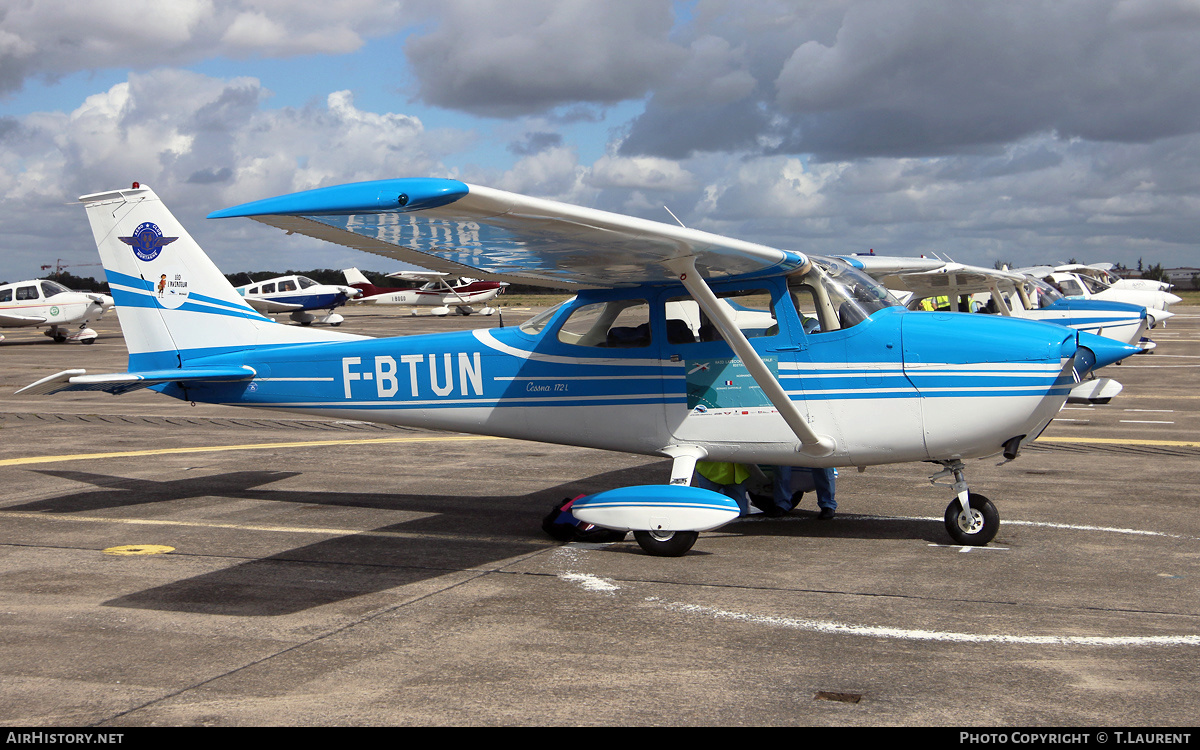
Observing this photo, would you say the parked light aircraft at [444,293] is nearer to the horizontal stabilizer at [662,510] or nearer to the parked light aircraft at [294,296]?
the parked light aircraft at [294,296]

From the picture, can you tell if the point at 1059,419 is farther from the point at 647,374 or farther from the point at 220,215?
the point at 220,215

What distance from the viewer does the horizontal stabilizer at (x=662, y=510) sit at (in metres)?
6.87

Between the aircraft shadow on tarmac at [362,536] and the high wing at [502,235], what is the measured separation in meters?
2.13

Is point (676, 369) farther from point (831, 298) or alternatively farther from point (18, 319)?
point (18, 319)

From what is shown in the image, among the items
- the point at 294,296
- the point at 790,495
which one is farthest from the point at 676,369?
the point at 294,296

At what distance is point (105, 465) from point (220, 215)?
26.4 ft

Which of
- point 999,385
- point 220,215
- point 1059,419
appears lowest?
point 1059,419

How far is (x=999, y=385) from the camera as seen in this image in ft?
22.4

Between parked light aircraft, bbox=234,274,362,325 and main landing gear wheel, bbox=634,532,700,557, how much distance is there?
42179 mm

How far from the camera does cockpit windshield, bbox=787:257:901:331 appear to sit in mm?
7344

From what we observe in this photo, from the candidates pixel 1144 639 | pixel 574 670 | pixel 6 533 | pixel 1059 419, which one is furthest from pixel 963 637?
pixel 1059 419

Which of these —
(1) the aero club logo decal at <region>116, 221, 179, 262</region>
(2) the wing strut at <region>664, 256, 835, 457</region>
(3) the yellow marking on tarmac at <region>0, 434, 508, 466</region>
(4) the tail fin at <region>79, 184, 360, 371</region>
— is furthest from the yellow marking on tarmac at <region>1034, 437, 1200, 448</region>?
(1) the aero club logo decal at <region>116, 221, 179, 262</region>

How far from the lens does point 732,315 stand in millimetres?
7445

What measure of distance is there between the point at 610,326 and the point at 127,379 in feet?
13.7
